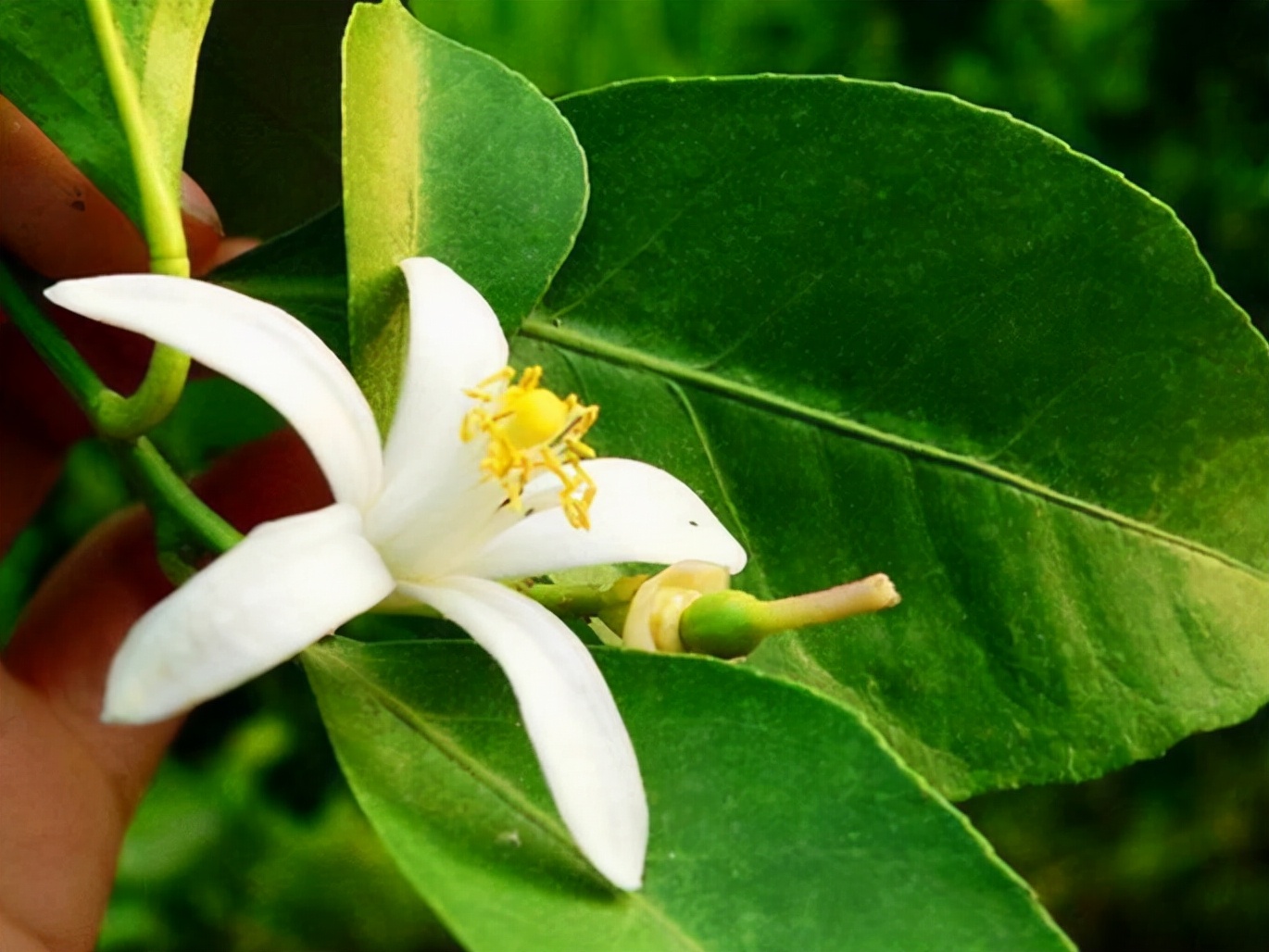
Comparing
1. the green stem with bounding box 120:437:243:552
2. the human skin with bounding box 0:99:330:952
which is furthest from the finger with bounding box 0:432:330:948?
the green stem with bounding box 120:437:243:552

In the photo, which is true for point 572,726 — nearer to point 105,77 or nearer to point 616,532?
point 616,532

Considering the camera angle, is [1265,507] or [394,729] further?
[1265,507]

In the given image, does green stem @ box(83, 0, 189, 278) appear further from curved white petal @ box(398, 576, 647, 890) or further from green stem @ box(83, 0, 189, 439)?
curved white petal @ box(398, 576, 647, 890)

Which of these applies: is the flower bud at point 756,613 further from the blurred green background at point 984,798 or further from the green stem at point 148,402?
the blurred green background at point 984,798

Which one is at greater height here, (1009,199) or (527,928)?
(1009,199)

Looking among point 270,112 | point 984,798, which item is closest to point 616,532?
point 270,112

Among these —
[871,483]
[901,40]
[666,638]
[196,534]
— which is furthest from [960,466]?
[901,40]

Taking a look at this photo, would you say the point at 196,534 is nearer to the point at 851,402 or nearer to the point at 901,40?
the point at 851,402
